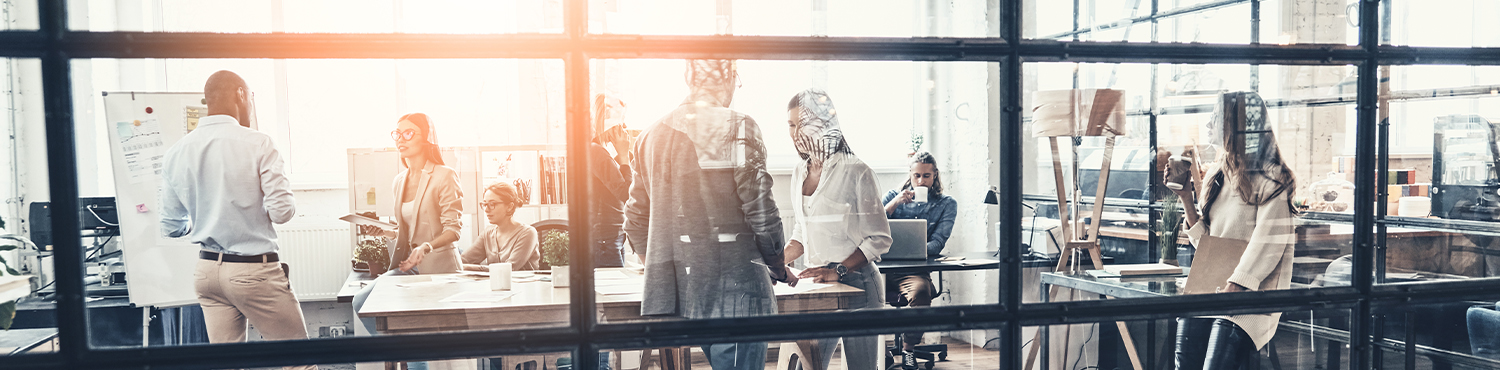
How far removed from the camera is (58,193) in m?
1.28

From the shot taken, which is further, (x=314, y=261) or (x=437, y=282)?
(x=437, y=282)

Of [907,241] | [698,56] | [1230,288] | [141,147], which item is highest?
[698,56]

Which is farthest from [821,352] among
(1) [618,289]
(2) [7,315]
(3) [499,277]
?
(2) [7,315]

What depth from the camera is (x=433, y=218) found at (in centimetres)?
172

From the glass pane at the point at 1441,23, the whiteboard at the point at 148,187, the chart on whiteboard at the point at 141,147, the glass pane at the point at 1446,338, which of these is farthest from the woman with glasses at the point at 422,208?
the glass pane at the point at 1446,338

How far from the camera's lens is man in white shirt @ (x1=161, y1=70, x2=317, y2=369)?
1.38 metres

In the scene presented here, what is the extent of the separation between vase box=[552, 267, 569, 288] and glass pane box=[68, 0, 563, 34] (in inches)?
16.0

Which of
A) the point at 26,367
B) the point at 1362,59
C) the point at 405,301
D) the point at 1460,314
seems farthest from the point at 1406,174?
the point at 26,367

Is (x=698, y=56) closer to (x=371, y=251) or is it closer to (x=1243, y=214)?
(x=371, y=251)

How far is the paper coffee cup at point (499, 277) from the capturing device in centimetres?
155

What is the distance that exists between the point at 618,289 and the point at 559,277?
104mm

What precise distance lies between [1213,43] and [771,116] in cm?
85

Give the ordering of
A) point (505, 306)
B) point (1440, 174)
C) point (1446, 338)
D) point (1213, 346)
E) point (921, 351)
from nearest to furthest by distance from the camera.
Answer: point (505, 306), point (921, 351), point (1213, 346), point (1446, 338), point (1440, 174)

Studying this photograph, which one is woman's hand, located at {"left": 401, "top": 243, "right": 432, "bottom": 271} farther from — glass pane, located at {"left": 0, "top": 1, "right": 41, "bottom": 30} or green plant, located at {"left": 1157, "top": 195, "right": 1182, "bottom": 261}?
green plant, located at {"left": 1157, "top": 195, "right": 1182, "bottom": 261}
